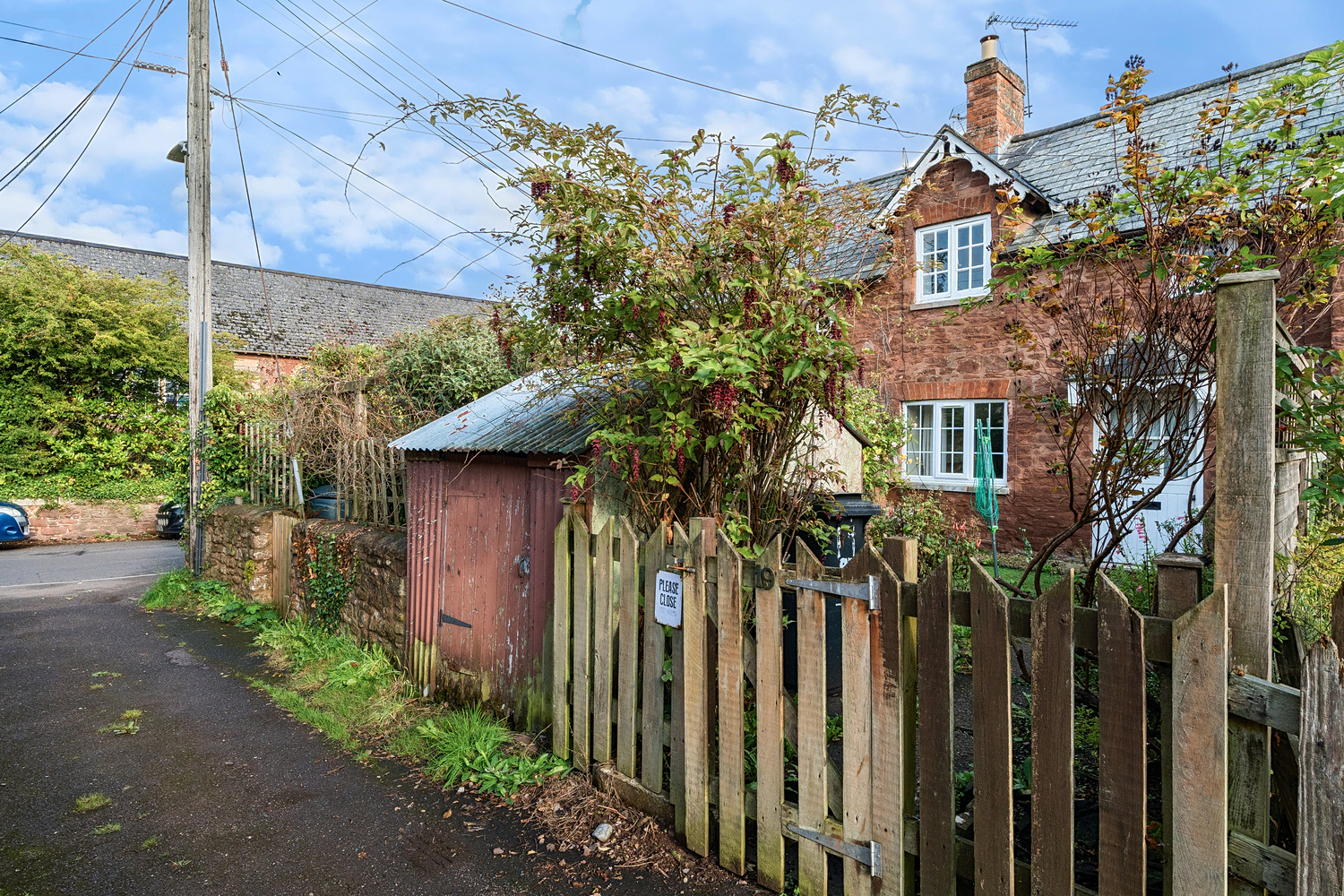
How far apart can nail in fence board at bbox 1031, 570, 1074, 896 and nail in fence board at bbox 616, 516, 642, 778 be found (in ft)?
6.36

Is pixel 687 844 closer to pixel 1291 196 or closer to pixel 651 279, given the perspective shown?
pixel 651 279

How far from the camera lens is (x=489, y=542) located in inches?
202

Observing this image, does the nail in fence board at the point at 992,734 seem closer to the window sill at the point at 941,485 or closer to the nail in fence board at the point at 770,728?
the nail in fence board at the point at 770,728

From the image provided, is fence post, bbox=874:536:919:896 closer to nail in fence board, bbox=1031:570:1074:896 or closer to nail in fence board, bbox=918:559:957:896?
nail in fence board, bbox=918:559:957:896

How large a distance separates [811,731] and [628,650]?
3.69ft

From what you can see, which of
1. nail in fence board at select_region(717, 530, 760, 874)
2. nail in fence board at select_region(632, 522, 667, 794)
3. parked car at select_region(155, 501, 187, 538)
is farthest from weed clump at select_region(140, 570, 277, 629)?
parked car at select_region(155, 501, 187, 538)

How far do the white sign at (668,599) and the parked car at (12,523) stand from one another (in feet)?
58.9

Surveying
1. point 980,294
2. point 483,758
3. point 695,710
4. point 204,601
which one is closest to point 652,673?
point 695,710

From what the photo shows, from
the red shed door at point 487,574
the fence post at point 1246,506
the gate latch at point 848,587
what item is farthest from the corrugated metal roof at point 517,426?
the fence post at point 1246,506

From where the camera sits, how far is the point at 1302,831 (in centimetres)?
190

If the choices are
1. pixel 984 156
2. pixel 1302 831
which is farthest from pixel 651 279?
pixel 984 156

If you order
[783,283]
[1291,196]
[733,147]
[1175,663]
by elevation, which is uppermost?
→ [733,147]

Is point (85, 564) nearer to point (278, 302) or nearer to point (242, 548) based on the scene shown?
point (242, 548)

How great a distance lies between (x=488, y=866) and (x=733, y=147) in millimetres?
3593
